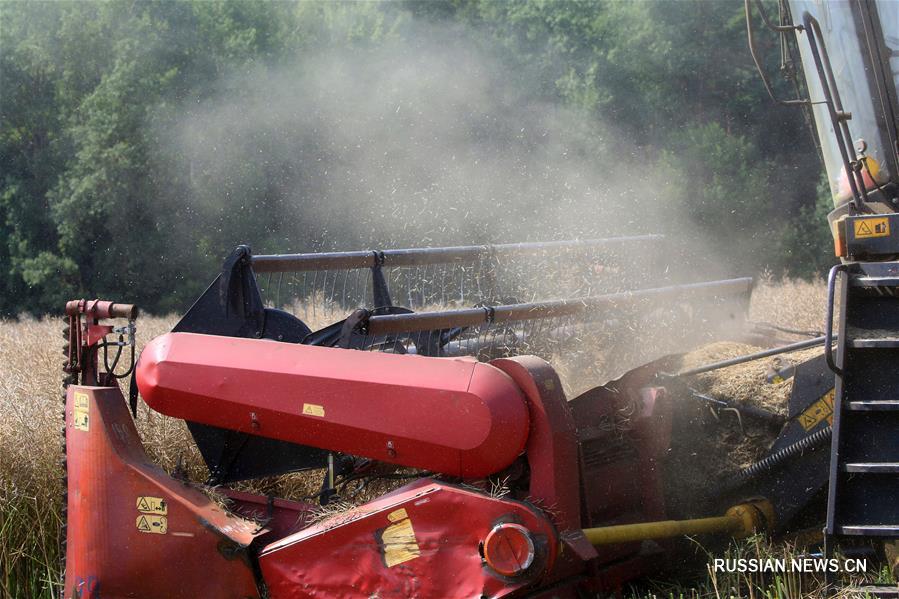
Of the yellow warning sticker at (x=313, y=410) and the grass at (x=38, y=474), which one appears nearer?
the yellow warning sticker at (x=313, y=410)

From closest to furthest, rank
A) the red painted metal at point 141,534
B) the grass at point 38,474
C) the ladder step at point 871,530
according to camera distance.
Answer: the ladder step at point 871,530
the red painted metal at point 141,534
the grass at point 38,474

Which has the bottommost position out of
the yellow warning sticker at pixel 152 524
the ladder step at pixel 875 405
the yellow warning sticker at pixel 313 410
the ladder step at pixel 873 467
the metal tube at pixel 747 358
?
the ladder step at pixel 873 467

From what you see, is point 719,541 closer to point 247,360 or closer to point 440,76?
point 247,360

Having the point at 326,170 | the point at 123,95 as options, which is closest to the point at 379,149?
the point at 326,170

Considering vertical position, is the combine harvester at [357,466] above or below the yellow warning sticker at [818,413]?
above

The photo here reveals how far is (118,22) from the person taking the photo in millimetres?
22016

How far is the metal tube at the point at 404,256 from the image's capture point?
15.3 feet

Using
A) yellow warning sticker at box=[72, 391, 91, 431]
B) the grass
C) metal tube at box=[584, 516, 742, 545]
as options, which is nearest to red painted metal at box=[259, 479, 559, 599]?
metal tube at box=[584, 516, 742, 545]

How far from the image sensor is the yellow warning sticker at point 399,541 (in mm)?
3293

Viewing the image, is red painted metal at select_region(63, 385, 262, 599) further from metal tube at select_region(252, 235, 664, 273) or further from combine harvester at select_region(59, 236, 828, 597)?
metal tube at select_region(252, 235, 664, 273)

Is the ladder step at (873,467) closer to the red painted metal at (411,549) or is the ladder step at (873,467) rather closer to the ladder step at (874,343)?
the ladder step at (874,343)

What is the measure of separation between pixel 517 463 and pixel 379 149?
16.8m

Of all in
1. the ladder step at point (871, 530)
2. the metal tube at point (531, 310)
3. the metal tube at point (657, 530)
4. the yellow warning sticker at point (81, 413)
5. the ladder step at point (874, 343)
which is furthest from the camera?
the metal tube at point (531, 310)

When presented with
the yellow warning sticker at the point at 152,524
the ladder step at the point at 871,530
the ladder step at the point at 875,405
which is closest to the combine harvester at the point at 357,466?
the yellow warning sticker at the point at 152,524
